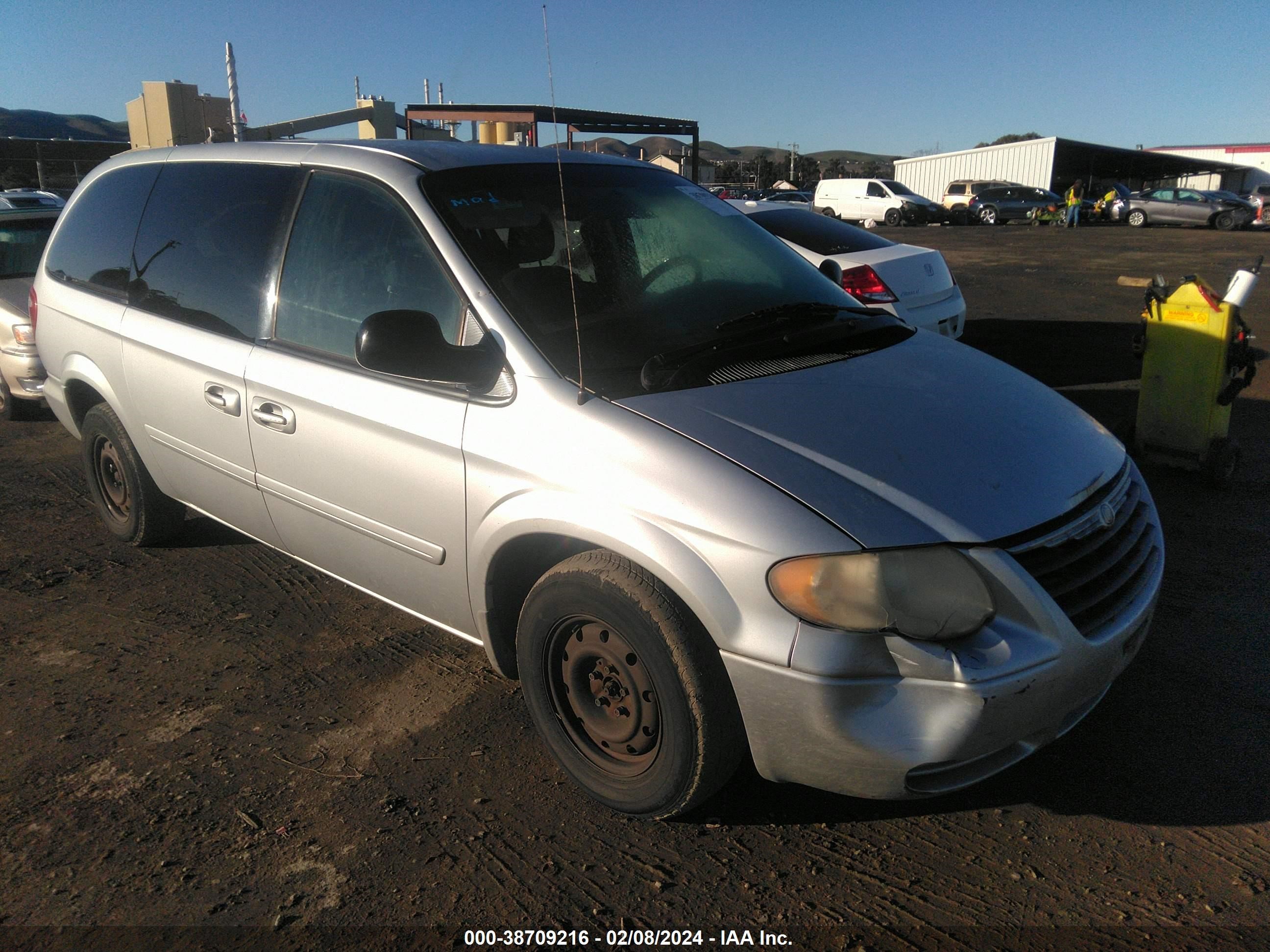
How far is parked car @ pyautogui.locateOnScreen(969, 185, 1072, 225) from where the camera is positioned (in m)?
39.4

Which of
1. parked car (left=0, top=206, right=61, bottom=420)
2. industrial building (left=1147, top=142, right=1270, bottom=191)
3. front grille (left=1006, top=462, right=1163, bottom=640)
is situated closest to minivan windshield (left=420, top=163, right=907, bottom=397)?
front grille (left=1006, top=462, right=1163, bottom=640)

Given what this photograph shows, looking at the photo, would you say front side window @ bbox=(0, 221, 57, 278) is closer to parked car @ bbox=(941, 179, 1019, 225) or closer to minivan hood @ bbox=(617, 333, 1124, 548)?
minivan hood @ bbox=(617, 333, 1124, 548)

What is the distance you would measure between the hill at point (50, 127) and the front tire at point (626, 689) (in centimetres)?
12985

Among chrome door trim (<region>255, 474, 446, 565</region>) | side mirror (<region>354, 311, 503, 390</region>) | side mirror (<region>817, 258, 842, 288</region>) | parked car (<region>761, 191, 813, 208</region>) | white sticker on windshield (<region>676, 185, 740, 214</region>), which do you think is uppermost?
parked car (<region>761, 191, 813, 208</region>)

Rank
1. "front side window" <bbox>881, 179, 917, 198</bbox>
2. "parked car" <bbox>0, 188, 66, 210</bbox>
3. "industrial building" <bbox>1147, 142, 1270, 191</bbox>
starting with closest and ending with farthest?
"parked car" <bbox>0, 188, 66, 210</bbox>
"front side window" <bbox>881, 179, 917, 198</bbox>
"industrial building" <bbox>1147, 142, 1270, 191</bbox>

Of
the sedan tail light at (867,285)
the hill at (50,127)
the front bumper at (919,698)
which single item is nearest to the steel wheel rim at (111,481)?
the front bumper at (919,698)

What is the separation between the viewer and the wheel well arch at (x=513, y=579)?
2.66 metres

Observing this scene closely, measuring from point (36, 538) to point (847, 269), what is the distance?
225 inches

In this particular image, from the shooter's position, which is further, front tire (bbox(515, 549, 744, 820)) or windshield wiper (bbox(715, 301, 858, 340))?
windshield wiper (bbox(715, 301, 858, 340))

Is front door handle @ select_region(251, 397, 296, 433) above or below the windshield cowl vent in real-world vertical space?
below

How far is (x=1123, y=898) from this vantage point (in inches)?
89.7

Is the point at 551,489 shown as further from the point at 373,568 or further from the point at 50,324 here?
the point at 50,324

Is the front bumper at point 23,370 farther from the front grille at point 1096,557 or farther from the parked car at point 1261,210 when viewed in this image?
the parked car at point 1261,210

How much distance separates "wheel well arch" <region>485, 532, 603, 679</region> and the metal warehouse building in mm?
56370
